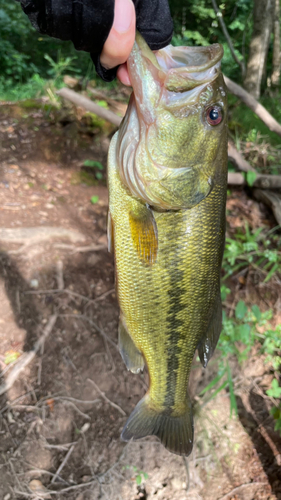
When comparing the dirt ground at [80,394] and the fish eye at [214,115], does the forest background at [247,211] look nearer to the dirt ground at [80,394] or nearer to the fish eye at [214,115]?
the dirt ground at [80,394]

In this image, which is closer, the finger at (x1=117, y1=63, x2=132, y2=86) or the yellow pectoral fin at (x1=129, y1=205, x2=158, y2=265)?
the finger at (x1=117, y1=63, x2=132, y2=86)

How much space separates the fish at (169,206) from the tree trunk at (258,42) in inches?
236

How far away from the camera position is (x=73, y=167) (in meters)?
4.28

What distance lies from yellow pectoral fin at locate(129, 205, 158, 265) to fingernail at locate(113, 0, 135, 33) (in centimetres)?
67

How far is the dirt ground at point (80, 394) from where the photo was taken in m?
2.48

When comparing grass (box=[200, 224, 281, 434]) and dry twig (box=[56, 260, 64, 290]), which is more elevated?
dry twig (box=[56, 260, 64, 290])

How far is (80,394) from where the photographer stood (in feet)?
9.04

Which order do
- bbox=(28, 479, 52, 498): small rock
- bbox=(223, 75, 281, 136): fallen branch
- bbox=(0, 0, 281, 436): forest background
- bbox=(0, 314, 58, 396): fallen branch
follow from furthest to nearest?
bbox=(223, 75, 281, 136): fallen branch < bbox=(0, 0, 281, 436): forest background < bbox=(0, 314, 58, 396): fallen branch < bbox=(28, 479, 52, 498): small rock

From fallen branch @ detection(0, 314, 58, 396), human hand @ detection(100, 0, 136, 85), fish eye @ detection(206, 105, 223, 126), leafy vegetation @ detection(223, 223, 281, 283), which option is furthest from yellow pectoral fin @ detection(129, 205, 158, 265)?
leafy vegetation @ detection(223, 223, 281, 283)

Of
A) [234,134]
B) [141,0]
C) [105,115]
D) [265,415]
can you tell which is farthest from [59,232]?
[234,134]

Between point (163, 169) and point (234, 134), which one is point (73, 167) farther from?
point (163, 169)

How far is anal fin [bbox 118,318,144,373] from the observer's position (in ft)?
5.64

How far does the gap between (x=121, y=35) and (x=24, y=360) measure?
7.95 ft

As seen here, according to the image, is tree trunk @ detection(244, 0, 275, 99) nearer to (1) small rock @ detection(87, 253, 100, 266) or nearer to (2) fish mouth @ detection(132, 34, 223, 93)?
(1) small rock @ detection(87, 253, 100, 266)
